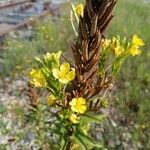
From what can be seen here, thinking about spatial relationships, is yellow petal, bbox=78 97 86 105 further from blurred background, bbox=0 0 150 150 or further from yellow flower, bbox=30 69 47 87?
blurred background, bbox=0 0 150 150

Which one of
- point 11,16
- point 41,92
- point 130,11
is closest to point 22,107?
point 41,92

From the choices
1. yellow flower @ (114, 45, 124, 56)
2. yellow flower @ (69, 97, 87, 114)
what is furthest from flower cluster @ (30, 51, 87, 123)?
yellow flower @ (114, 45, 124, 56)

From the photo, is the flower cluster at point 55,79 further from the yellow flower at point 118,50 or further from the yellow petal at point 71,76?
the yellow flower at point 118,50

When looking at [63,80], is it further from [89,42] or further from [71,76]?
[89,42]

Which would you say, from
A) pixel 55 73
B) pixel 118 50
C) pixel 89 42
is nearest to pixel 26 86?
pixel 118 50

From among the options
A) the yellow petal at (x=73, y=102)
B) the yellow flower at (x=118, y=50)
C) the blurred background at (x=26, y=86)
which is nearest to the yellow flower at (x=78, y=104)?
the yellow petal at (x=73, y=102)

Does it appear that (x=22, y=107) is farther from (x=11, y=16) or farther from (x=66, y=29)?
(x=11, y=16)
